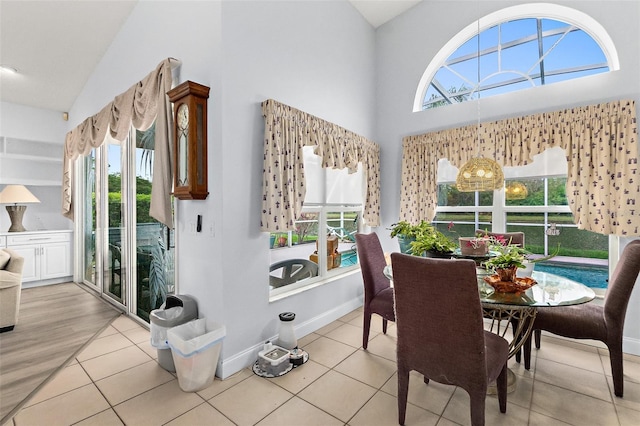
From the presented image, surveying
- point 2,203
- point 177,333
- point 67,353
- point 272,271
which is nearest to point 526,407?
point 272,271

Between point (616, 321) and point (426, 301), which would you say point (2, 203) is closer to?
point (426, 301)

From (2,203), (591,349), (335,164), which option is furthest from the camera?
(2,203)

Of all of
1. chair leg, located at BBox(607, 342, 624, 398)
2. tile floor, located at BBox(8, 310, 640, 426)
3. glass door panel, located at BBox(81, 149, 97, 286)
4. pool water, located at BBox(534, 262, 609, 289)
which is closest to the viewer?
tile floor, located at BBox(8, 310, 640, 426)

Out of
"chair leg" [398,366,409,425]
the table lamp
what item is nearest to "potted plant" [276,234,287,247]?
"chair leg" [398,366,409,425]

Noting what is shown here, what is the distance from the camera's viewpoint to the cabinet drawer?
4297 millimetres

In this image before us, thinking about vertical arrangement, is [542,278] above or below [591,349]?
above

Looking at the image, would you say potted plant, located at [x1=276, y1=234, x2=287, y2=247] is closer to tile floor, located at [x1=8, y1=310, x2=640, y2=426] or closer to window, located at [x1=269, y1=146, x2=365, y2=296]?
window, located at [x1=269, y1=146, x2=365, y2=296]

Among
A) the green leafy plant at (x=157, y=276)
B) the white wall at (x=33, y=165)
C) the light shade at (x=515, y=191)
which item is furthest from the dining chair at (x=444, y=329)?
the white wall at (x=33, y=165)

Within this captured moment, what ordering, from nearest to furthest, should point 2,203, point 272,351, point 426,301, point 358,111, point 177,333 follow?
point 426,301, point 177,333, point 272,351, point 358,111, point 2,203

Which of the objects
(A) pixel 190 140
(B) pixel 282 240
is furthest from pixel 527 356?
(A) pixel 190 140

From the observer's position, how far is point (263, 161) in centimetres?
247

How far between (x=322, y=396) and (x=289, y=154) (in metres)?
1.85

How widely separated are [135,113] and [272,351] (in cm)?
249

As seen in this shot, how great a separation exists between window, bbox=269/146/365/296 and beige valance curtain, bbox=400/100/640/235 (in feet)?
4.26
